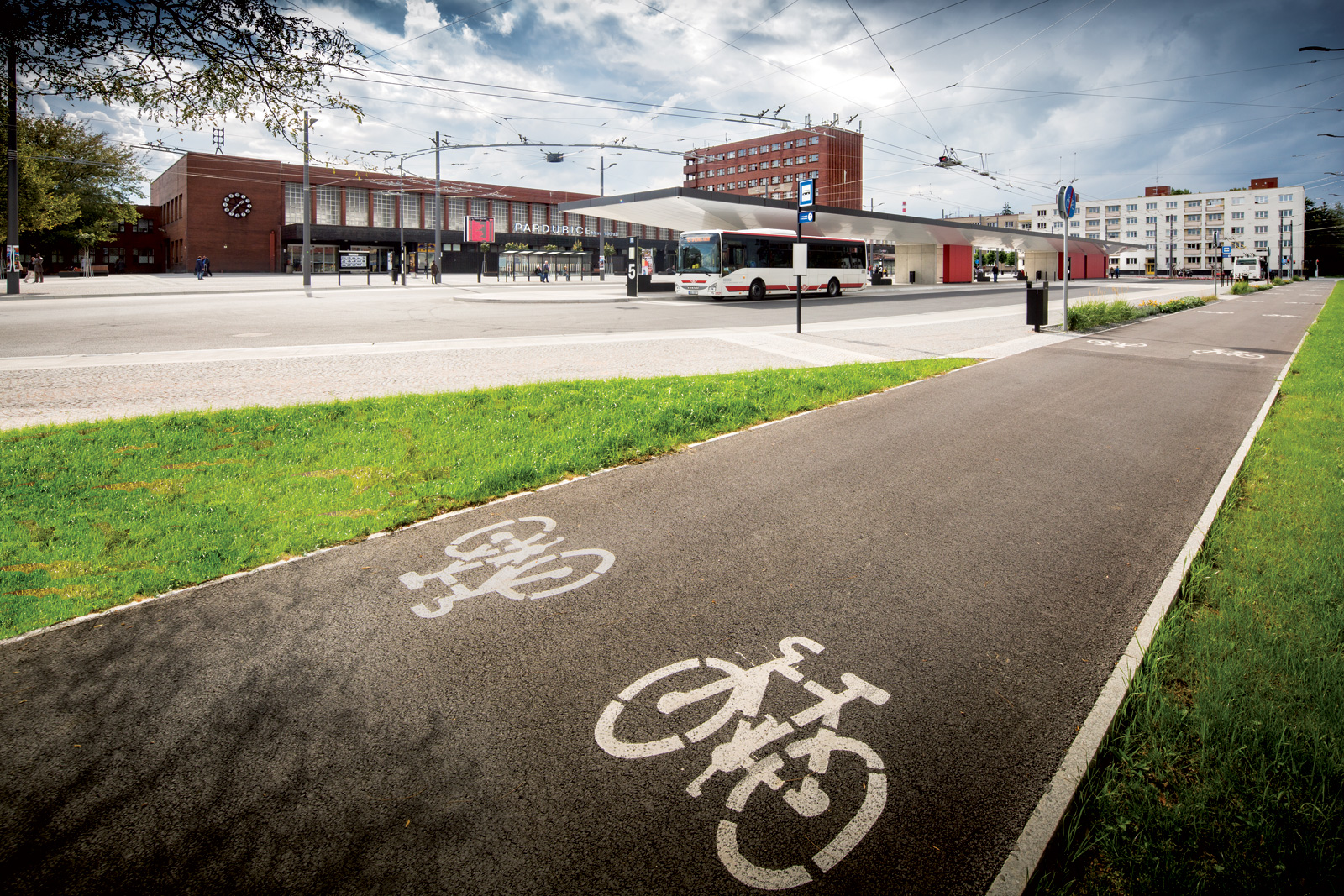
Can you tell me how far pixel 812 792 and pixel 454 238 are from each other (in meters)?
85.3

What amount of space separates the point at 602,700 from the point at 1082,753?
1.92m

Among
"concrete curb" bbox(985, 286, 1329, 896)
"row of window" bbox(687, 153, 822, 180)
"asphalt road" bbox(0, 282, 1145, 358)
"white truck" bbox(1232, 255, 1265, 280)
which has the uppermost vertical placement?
"row of window" bbox(687, 153, 822, 180)

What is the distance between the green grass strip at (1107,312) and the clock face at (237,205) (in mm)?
75039

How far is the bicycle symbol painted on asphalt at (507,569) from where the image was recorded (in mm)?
4410

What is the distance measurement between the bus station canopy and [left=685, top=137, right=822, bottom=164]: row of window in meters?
61.9

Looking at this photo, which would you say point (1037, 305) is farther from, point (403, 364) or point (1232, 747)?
point (1232, 747)

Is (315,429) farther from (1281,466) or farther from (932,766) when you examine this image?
(1281,466)

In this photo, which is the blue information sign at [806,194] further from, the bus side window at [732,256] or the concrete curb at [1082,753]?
the bus side window at [732,256]

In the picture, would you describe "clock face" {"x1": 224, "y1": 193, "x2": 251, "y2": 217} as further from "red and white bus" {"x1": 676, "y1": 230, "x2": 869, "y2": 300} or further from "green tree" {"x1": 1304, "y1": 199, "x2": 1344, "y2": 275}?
"green tree" {"x1": 1304, "y1": 199, "x2": 1344, "y2": 275}

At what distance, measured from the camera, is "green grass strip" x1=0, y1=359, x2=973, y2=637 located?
4727 mm

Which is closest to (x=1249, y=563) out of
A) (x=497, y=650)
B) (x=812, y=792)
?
(x=812, y=792)

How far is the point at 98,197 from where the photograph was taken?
6328 centimetres

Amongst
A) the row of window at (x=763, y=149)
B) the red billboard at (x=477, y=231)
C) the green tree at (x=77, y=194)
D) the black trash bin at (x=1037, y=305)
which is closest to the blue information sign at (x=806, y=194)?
the black trash bin at (x=1037, y=305)

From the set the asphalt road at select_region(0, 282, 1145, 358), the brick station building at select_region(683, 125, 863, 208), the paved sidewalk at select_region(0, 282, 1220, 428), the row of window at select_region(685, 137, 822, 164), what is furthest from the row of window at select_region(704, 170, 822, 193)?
the paved sidewalk at select_region(0, 282, 1220, 428)
